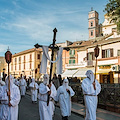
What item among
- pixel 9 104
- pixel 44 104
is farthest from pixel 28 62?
pixel 9 104

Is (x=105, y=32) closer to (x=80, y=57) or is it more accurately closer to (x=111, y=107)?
(x=80, y=57)

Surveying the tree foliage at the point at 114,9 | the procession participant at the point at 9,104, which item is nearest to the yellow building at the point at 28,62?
the tree foliage at the point at 114,9

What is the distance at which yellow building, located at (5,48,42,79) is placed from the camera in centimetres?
5434

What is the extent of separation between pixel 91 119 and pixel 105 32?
4845cm

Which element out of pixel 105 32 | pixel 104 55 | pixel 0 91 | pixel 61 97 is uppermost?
pixel 105 32

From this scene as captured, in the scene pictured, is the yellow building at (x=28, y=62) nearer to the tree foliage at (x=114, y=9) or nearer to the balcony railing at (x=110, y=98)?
the tree foliage at (x=114, y=9)

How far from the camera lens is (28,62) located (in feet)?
186

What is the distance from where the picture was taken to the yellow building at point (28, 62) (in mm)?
54344

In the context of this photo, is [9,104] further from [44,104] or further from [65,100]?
[65,100]

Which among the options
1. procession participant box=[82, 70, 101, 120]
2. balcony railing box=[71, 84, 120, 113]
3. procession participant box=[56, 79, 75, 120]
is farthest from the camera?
balcony railing box=[71, 84, 120, 113]

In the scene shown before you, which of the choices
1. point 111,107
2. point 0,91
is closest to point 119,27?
point 111,107

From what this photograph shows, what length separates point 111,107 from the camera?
9.46 m

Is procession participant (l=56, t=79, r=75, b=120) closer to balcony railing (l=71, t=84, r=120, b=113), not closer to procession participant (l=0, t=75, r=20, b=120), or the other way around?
procession participant (l=0, t=75, r=20, b=120)

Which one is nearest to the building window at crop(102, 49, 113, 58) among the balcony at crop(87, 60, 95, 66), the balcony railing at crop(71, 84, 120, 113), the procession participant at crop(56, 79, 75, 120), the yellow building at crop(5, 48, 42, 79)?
the balcony at crop(87, 60, 95, 66)
